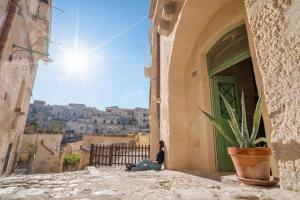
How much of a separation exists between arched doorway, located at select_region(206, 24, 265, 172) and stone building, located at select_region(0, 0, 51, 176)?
6.77 meters

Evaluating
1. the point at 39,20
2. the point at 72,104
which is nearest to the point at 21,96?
the point at 39,20

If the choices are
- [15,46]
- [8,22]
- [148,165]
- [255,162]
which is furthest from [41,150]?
[255,162]

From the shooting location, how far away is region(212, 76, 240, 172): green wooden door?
397 cm

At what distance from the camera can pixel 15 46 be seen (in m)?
7.14

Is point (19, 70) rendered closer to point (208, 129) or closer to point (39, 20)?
point (39, 20)

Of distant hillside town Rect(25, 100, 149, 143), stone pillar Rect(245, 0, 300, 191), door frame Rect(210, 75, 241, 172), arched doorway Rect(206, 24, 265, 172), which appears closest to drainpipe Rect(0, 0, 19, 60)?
arched doorway Rect(206, 24, 265, 172)

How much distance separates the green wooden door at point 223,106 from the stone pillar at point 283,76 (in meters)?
2.67

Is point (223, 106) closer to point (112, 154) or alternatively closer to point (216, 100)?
point (216, 100)

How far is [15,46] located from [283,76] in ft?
29.3

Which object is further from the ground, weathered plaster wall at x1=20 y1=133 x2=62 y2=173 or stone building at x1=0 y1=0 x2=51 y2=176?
stone building at x1=0 y1=0 x2=51 y2=176

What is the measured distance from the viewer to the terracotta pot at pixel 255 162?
2.02m

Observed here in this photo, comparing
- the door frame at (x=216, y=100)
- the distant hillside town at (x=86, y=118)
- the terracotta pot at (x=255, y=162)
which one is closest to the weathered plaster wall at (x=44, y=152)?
the door frame at (x=216, y=100)

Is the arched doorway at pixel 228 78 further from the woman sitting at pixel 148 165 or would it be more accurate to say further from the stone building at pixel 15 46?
the stone building at pixel 15 46

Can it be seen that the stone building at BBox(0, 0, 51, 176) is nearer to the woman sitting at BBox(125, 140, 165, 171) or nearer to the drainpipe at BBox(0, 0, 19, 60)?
the drainpipe at BBox(0, 0, 19, 60)
